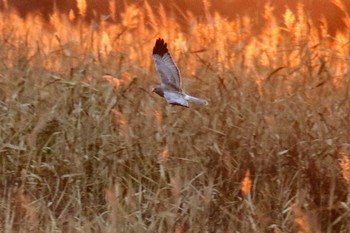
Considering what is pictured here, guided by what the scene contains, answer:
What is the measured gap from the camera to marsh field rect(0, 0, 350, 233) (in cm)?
356

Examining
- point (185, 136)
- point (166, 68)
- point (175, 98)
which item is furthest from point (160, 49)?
point (185, 136)

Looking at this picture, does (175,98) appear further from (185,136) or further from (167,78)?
(185,136)

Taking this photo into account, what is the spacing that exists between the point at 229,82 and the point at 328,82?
1.67ft

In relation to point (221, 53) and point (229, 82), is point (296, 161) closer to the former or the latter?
point (229, 82)

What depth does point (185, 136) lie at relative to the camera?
3.98 m

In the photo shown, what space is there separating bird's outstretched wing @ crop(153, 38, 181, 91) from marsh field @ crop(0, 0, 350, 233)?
32cm

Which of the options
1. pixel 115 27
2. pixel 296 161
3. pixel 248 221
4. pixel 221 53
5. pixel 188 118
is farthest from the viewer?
pixel 115 27

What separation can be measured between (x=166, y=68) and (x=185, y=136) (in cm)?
46

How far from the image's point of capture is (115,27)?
545cm

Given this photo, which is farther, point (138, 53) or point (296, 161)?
point (138, 53)

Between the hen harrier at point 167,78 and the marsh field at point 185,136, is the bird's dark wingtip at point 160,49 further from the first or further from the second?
the marsh field at point 185,136

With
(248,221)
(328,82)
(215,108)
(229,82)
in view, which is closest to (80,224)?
(248,221)

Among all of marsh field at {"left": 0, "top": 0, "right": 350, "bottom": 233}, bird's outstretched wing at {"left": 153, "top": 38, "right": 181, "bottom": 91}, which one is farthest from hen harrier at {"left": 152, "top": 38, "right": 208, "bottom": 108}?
marsh field at {"left": 0, "top": 0, "right": 350, "bottom": 233}

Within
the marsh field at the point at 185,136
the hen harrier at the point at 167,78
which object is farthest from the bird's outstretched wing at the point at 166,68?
the marsh field at the point at 185,136
